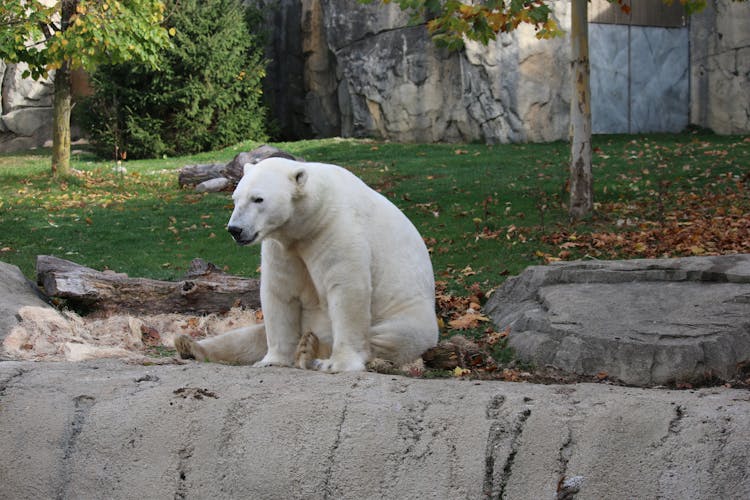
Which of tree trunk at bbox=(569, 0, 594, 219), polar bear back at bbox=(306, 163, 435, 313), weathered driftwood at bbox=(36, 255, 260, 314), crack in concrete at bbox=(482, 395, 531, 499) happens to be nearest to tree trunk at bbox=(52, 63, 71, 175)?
weathered driftwood at bbox=(36, 255, 260, 314)

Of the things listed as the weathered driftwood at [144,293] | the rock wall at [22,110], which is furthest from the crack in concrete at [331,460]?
the rock wall at [22,110]

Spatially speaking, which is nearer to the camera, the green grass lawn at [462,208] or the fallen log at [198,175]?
the green grass lawn at [462,208]

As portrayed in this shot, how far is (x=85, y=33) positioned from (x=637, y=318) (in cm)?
982

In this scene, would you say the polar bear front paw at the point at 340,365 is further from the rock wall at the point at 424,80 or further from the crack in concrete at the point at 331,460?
the rock wall at the point at 424,80

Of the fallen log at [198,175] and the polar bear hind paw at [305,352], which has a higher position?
the fallen log at [198,175]

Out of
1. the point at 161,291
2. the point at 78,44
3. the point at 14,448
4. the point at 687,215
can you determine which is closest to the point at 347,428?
the point at 14,448

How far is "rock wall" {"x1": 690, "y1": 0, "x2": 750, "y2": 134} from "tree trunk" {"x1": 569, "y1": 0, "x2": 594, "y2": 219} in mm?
9989

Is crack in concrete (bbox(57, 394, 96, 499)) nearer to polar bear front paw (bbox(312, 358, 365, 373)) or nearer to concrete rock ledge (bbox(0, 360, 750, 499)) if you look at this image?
concrete rock ledge (bbox(0, 360, 750, 499))

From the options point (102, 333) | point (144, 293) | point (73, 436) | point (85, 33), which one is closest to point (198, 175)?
point (85, 33)

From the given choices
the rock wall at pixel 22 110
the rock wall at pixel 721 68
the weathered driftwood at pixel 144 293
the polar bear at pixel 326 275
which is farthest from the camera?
the rock wall at pixel 22 110

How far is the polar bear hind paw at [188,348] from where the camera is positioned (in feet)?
17.1

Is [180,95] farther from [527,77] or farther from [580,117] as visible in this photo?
[580,117]

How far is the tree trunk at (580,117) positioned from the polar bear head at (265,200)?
20.0 ft

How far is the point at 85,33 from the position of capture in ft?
42.1
